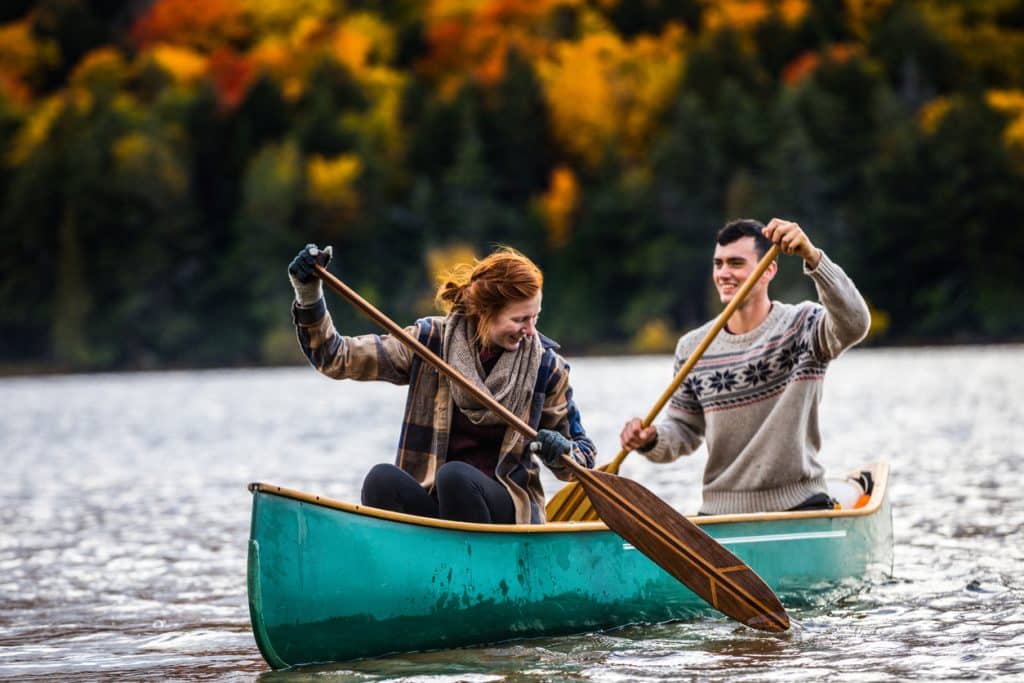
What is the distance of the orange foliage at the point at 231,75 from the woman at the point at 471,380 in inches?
2209

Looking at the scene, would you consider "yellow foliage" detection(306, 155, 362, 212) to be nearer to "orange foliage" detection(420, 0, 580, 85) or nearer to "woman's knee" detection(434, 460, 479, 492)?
"orange foliage" detection(420, 0, 580, 85)

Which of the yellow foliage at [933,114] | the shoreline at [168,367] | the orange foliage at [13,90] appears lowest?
the shoreline at [168,367]

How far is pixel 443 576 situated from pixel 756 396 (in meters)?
1.79

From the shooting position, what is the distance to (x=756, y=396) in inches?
267

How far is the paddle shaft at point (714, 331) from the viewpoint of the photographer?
6508 mm

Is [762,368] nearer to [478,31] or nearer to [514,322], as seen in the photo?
[514,322]

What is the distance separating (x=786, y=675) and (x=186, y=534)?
5754mm

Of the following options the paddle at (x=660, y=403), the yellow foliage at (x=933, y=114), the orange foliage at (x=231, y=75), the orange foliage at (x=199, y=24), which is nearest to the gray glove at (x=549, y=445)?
the paddle at (x=660, y=403)

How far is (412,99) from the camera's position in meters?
60.4

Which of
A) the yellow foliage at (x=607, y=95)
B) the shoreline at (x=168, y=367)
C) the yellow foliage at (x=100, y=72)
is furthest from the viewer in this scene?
the yellow foliage at (x=100, y=72)

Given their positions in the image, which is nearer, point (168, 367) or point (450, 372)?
point (450, 372)

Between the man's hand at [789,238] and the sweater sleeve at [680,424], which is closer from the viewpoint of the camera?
the man's hand at [789,238]

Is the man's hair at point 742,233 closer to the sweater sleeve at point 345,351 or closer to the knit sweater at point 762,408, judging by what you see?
the knit sweater at point 762,408

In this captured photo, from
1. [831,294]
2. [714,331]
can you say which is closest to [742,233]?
[714,331]
